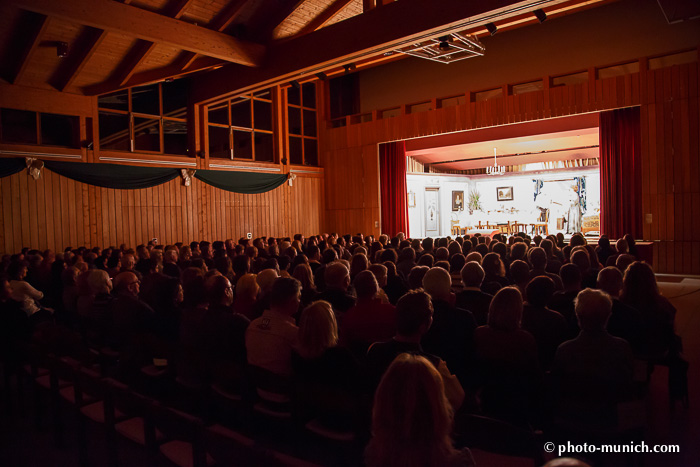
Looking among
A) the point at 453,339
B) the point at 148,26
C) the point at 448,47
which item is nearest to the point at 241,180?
the point at 148,26

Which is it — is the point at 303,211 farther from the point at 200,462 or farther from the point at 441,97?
the point at 200,462

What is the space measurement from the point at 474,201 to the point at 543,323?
765 inches

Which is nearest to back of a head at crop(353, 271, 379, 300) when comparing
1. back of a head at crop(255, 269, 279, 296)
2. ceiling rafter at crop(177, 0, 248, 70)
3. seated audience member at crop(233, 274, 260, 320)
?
seated audience member at crop(233, 274, 260, 320)

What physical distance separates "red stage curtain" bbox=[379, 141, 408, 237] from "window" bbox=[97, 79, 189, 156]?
21.4ft

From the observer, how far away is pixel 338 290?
171 inches

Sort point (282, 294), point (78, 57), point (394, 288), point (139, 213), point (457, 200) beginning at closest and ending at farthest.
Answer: point (282, 294) → point (394, 288) → point (78, 57) → point (139, 213) → point (457, 200)

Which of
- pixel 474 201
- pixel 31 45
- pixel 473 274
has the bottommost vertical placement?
pixel 473 274

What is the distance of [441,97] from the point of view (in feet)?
48.4

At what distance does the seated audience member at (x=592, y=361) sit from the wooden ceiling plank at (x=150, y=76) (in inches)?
404

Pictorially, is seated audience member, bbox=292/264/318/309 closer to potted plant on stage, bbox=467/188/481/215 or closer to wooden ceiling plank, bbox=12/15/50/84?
wooden ceiling plank, bbox=12/15/50/84

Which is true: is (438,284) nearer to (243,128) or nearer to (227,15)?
(227,15)

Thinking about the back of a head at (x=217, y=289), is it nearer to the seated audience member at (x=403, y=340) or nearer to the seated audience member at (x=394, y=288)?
the seated audience member at (x=403, y=340)

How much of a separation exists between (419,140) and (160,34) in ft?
30.0

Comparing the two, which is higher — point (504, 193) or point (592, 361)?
point (504, 193)
